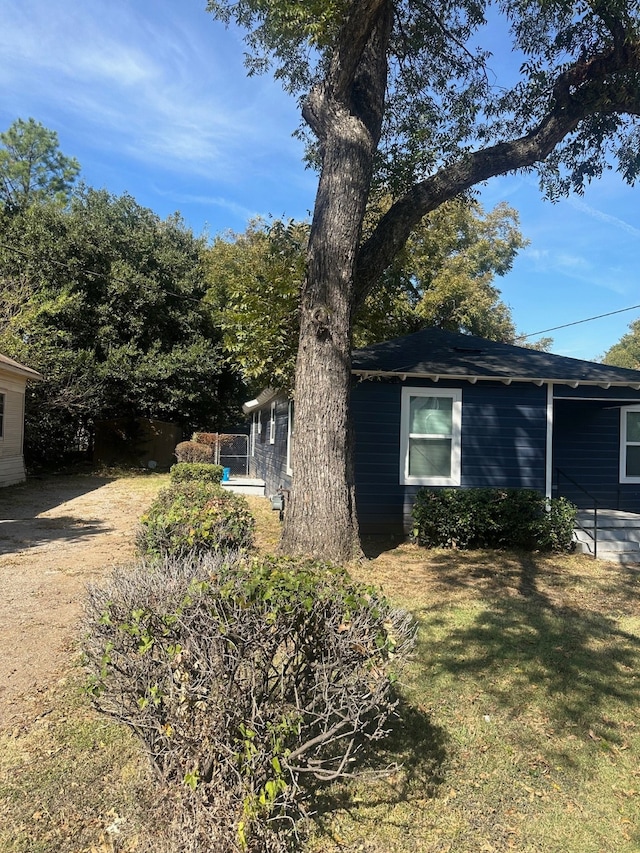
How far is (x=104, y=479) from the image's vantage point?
17.6 meters

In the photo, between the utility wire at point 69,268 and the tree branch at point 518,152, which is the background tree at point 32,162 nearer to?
the utility wire at point 69,268

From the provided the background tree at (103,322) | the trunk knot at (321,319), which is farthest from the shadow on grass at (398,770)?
the background tree at (103,322)

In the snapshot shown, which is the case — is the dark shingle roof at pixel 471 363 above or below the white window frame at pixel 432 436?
above

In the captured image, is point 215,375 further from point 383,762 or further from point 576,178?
point 383,762

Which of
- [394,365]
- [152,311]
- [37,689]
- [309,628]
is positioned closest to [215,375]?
[152,311]

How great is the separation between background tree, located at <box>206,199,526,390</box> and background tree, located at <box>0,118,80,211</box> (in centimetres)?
1242

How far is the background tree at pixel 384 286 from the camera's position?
811 cm

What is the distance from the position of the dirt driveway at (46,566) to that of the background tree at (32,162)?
22.3 meters

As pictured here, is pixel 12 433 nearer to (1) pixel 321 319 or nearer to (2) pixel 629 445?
(1) pixel 321 319

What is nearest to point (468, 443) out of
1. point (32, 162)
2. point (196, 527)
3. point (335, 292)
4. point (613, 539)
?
point (613, 539)

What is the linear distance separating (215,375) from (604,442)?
14.8 m

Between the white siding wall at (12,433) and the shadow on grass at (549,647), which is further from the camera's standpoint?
the white siding wall at (12,433)

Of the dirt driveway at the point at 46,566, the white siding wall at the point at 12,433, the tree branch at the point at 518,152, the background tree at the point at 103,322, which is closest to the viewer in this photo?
the dirt driveway at the point at 46,566

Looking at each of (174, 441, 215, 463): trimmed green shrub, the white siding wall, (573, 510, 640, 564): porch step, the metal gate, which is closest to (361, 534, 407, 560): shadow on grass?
(573, 510, 640, 564): porch step
